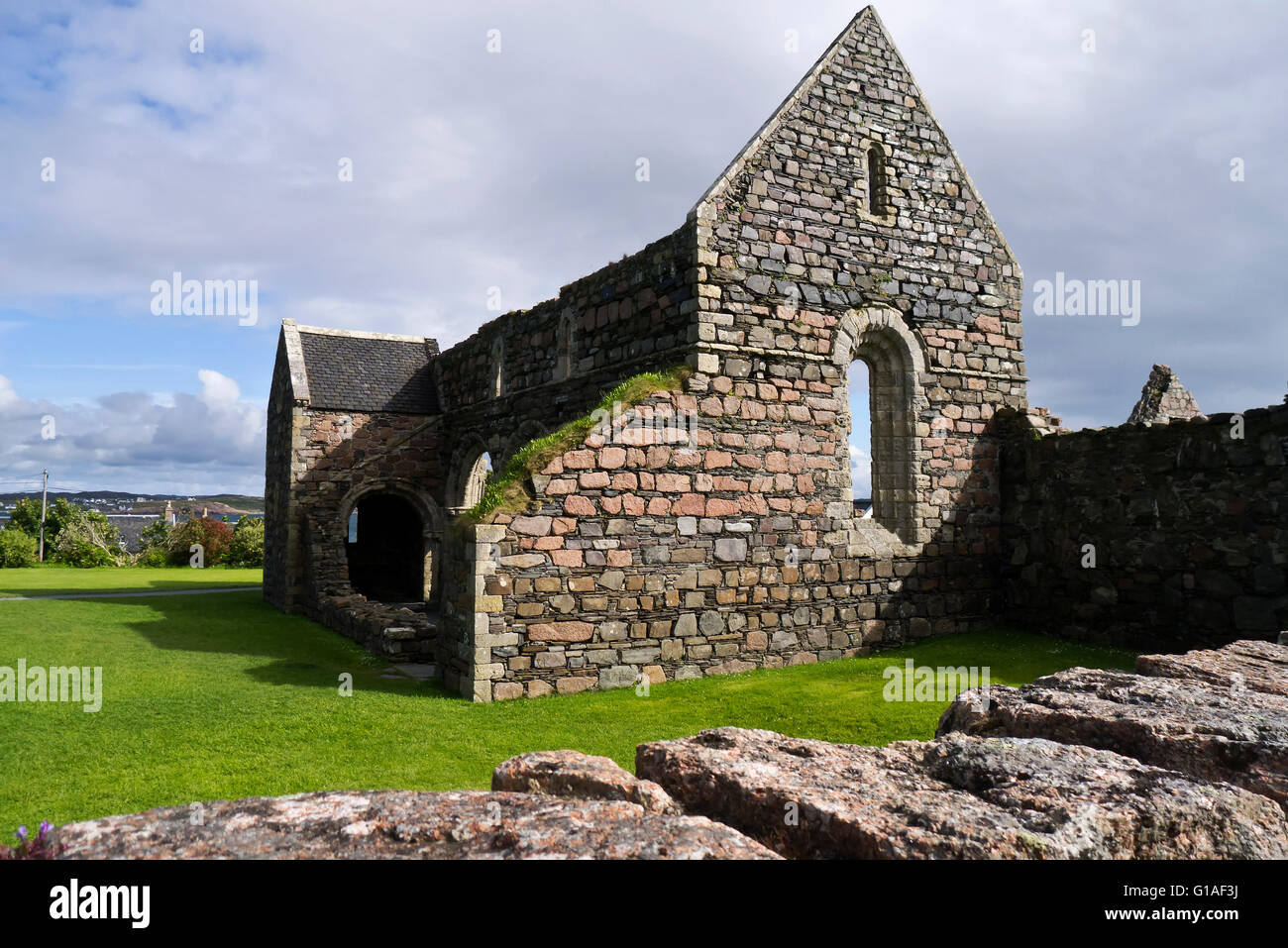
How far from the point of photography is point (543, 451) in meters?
9.93

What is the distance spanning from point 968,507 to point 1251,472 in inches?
153

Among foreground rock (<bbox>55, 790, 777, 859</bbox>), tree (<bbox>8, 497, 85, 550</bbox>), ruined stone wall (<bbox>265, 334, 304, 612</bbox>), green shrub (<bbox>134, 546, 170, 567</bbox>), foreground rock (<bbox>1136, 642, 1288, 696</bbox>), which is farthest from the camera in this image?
tree (<bbox>8, 497, 85, 550</bbox>)

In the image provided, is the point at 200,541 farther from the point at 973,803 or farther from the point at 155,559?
the point at 973,803

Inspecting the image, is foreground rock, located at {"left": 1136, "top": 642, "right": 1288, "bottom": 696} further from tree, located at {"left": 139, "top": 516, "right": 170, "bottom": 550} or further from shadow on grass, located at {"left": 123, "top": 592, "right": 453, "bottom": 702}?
tree, located at {"left": 139, "top": 516, "right": 170, "bottom": 550}

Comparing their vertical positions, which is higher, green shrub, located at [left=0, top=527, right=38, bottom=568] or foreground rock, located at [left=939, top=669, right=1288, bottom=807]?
foreground rock, located at [left=939, top=669, right=1288, bottom=807]

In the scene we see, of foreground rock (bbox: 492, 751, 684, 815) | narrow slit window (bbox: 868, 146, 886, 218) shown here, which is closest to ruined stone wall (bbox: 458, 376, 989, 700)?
narrow slit window (bbox: 868, 146, 886, 218)

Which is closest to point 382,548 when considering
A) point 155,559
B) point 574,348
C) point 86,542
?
point 574,348

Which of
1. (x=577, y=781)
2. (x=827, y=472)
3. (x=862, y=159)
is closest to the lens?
(x=577, y=781)

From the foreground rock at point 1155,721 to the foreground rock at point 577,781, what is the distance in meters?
1.90

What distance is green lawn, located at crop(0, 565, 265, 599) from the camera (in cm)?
2328

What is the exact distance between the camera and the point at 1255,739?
310 centimetres

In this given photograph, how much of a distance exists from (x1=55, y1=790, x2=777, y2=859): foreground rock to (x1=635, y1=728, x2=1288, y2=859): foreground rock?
1.17 ft

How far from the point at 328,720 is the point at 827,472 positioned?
739 cm
